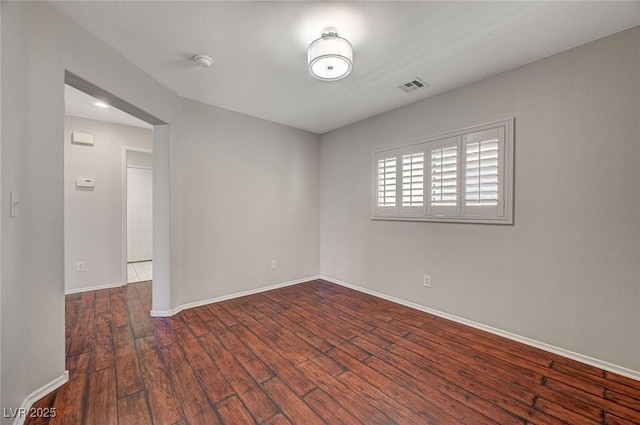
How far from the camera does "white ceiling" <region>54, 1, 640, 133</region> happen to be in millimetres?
1670

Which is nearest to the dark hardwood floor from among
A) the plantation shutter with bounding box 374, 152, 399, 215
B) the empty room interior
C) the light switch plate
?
the empty room interior

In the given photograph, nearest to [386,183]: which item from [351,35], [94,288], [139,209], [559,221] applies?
[559,221]

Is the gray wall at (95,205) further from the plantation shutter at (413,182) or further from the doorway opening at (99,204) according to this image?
the plantation shutter at (413,182)

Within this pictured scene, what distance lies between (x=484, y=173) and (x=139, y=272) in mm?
5878

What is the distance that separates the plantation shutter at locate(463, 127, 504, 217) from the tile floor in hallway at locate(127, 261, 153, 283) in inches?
200

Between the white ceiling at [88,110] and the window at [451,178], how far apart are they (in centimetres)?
369

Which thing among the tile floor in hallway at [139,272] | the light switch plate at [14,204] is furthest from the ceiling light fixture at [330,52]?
the tile floor in hallway at [139,272]

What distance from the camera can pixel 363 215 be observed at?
3.74 meters

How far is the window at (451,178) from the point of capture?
7.87 ft

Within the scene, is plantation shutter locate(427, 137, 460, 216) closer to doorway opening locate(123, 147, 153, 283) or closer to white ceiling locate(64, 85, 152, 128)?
white ceiling locate(64, 85, 152, 128)

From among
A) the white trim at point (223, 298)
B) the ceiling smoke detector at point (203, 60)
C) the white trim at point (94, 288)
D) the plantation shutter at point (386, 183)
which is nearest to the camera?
the ceiling smoke detector at point (203, 60)

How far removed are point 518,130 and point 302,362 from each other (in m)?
2.75

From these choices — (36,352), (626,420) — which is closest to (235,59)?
(36,352)

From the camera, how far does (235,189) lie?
3.46 meters
